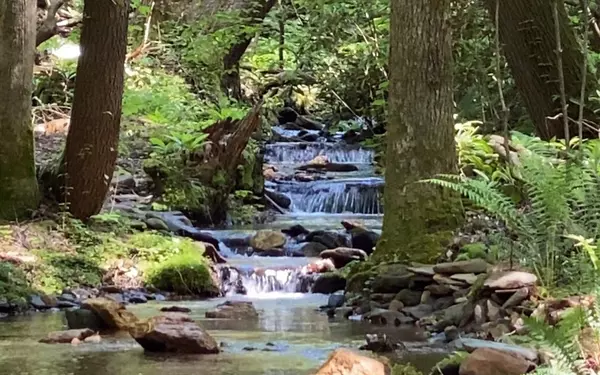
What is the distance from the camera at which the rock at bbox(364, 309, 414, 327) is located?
258 inches

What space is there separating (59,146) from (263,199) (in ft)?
12.2

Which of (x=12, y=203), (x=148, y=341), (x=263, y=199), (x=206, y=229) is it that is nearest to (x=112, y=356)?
(x=148, y=341)

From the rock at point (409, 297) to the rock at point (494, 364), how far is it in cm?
277

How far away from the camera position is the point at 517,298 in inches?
226

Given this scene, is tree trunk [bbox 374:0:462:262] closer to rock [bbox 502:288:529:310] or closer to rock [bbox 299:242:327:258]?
rock [bbox 502:288:529:310]

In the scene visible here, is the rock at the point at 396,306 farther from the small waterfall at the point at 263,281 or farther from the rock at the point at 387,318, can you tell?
the small waterfall at the point at 263,281

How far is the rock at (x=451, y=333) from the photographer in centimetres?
577

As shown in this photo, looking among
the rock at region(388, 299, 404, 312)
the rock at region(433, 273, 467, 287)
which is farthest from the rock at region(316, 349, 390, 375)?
the rock at region(388, 299, 404, 312)

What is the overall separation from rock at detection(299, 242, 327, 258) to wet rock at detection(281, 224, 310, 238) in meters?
0.70

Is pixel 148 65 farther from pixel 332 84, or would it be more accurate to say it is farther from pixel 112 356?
pixel 112 356

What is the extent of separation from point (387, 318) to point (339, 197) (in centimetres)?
851

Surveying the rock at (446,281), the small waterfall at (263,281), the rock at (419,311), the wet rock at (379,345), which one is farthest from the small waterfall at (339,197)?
the wet rock at (379,345)

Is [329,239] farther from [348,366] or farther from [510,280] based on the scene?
[348,366]

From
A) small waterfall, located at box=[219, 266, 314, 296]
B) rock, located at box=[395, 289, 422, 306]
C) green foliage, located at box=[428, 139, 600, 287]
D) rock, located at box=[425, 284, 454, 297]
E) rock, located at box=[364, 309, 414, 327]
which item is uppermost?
green foliage, located at box=[428, 139, 600, 287]
